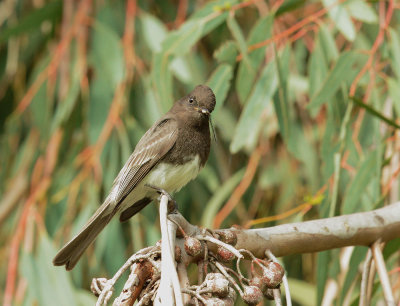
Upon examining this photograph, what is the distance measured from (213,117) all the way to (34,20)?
1.26m

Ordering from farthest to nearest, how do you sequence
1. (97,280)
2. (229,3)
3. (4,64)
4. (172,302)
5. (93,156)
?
1. (4,64)
2. (93,156)
3. (229,3)
4. (97,280)
5. (172,302)

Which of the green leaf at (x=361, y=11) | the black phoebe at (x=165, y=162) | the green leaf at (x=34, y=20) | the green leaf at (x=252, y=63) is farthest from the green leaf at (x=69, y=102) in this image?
the green leaf at (x=361, y=11)

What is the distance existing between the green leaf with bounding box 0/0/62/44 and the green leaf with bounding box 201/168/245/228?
1233 mm

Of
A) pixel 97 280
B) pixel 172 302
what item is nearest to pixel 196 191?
pixel 97 280

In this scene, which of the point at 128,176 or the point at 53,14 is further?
the point at 53,14

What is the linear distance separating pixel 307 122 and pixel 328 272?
133cm

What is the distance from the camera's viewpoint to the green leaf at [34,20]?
346 centimetres

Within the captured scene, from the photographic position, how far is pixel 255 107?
2.66 metres

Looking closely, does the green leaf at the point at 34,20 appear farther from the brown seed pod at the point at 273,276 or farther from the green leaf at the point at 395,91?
the brown seed pod at the point at 273,276

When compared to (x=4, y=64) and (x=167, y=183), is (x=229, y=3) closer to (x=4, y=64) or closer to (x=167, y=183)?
(x=167, y=183)

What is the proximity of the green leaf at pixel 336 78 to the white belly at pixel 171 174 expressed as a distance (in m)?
0.47

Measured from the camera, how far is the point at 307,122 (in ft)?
11.9

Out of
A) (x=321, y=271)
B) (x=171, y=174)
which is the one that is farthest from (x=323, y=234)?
(x=171, y=174)

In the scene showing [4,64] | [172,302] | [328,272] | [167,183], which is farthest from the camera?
[4,64]
